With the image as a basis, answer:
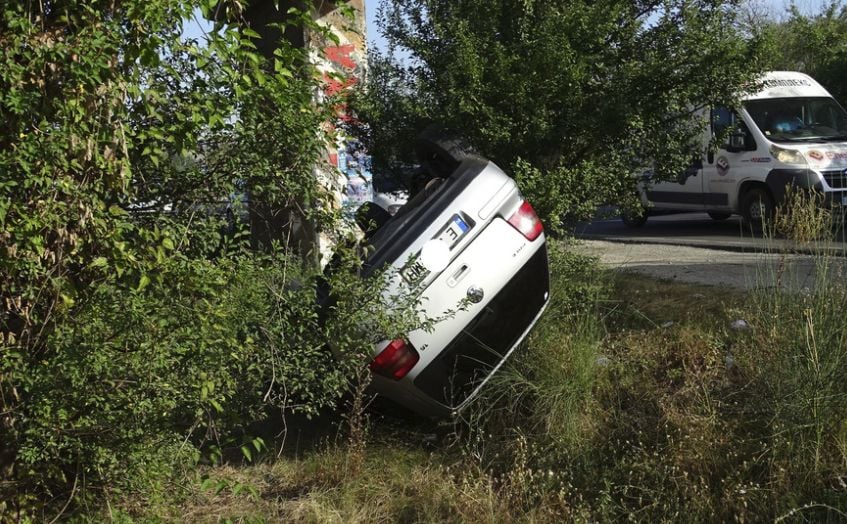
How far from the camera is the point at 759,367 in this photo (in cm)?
476

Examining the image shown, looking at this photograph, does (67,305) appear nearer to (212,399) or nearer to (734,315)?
(212,399)

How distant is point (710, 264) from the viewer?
8.84 metres

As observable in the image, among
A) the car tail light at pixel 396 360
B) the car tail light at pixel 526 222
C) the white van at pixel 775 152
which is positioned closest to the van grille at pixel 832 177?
the white van at pixel 775 152

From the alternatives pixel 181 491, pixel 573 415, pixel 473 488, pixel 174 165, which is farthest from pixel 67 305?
pixel 573 415

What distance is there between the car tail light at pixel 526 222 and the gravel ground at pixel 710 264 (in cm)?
137

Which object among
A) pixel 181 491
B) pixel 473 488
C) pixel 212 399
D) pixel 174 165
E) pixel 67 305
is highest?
pixel 174 165

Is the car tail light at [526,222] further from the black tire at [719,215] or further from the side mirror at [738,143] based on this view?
the black tire at [719,215]

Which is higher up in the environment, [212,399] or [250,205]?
[250,205]

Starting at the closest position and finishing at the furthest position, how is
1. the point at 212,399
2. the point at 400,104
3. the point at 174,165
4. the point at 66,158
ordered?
1. the point at 66,158
2. the point at 212,399
3. the point at 174,165
4. the point at 400,104

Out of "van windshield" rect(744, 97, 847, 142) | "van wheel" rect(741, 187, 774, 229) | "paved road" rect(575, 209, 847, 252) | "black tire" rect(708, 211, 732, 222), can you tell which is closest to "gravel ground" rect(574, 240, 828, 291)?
"paved road" rect(575, 209, 847, 252)

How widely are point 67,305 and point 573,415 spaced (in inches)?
110

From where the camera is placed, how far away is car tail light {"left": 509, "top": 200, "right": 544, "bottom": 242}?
17.1ft

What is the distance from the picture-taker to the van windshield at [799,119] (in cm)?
1334

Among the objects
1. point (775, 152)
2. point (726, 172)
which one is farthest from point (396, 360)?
point (726, 172)
